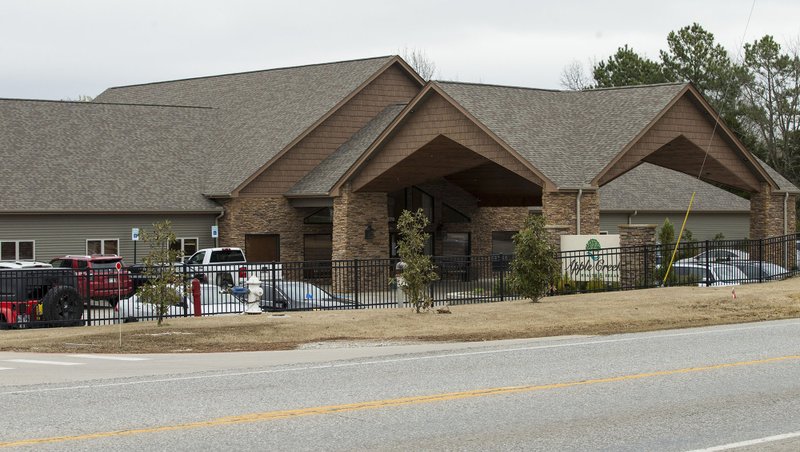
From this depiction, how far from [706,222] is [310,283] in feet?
122

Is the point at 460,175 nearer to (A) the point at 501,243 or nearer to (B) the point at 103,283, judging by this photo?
(A) the point at 501,243

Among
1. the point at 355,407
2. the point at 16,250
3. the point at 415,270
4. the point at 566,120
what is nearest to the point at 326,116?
the point at 566,120

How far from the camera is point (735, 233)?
62.3 m

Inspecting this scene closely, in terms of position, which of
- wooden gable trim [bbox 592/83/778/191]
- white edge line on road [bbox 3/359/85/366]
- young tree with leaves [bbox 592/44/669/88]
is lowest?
white edge line on road [bbox 3/359/85/366]

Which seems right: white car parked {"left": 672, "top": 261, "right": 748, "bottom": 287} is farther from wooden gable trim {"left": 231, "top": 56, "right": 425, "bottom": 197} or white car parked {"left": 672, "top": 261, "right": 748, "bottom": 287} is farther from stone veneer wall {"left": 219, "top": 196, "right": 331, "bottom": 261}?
wooden gable trim {"left": 231, "top": 56, "right": 425, "bottom": 197}

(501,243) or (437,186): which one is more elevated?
(437,186)

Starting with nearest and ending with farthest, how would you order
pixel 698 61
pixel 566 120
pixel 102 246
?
pixel 566 120 < pixel 102 246 < pixel 698 61

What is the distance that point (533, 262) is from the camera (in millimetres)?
26031

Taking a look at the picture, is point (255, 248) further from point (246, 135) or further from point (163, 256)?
point (163, 256)

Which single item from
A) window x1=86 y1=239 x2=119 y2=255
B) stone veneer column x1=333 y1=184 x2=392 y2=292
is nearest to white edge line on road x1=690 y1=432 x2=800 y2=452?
stone veneer column x1=333 y1=184 x2=392 y2=292

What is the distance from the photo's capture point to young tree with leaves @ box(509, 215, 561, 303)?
25875 millimetres

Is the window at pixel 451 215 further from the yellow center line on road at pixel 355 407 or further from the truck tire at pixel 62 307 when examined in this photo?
the yellow center line on road at pixel 355 407

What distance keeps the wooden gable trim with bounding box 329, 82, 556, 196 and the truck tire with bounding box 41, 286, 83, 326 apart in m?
16.6

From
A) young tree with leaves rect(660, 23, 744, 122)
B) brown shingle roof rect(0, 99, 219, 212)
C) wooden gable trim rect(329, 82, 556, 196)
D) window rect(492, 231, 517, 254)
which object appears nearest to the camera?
wooden gable trim rect(329, 82, 556, 196)
